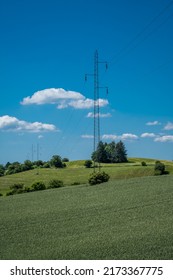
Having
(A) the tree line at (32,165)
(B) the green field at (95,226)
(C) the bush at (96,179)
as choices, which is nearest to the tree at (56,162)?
(A) the tree line at (32,165)

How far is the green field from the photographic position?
74.9 ft

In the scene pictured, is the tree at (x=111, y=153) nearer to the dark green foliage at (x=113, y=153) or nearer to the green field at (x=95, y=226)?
the dark green foliage at (x=113, y=153)

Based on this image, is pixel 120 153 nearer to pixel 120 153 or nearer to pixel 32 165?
pixel 120 153

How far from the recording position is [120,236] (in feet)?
83.3

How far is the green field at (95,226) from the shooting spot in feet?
74.9

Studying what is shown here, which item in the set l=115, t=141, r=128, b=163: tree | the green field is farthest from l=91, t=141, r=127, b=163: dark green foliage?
the green field

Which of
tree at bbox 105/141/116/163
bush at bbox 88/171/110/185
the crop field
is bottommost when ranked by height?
the crop field

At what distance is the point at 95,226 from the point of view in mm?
30234

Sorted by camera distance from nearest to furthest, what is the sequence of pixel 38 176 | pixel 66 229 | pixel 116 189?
pixel 66 229, pixel 116 189, pixel 38 176

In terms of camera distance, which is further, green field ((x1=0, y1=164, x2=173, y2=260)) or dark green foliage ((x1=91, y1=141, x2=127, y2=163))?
dark green foliage ((x1=91, y1=141, x2=127, y2=163))

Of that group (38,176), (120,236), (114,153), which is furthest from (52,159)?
(120,236)

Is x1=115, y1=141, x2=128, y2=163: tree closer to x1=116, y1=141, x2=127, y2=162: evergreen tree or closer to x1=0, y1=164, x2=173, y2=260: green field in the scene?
x1=116, y1=141, x2=127, y2=162: evergreen tree
